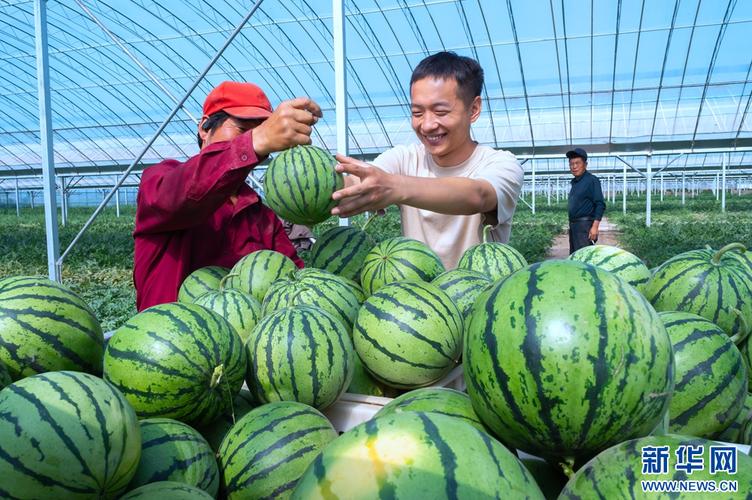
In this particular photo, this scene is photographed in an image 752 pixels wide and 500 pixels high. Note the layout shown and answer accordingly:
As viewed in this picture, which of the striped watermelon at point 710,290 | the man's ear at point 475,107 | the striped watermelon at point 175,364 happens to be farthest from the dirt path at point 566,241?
the striped watermelon at point 175,364

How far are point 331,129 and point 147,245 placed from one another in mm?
24130

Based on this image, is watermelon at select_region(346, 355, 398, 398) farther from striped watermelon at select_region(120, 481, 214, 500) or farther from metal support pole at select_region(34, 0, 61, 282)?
metal support pole at select_region(34, 0, 61, 282)

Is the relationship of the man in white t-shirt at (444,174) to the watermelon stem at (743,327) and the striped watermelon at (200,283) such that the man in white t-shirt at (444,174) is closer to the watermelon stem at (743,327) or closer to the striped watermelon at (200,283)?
the striped watermelon at (200,283)

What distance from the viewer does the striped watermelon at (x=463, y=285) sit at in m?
1.98

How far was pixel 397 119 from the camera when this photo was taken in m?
25.3

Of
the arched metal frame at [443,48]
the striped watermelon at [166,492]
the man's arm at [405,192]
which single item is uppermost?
the arched metal frame at [443,48]

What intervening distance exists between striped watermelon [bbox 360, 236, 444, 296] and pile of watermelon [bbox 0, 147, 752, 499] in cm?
27

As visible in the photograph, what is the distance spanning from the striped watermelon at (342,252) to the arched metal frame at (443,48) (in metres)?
15.4

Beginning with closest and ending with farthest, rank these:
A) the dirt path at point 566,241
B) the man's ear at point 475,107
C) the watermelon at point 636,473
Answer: the watermelon at point 636,473, the man's ear at point 475,107, the dirt path at point 566,241

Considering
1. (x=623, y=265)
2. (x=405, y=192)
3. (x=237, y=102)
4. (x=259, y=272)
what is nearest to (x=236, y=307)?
(x=259, y=272)

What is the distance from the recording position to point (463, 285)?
204cm

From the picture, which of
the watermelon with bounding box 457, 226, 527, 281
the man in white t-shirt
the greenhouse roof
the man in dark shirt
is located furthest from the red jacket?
the greenhouse roof

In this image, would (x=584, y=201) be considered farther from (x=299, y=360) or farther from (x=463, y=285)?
(x=299, y=360)

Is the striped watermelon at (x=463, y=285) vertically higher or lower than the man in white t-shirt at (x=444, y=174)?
lower
